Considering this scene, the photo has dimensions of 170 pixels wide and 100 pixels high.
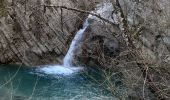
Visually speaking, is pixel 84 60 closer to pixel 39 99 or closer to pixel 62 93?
pixel 62 93

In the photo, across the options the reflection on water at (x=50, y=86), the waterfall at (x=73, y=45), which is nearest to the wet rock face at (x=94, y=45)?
the waterfall at (x=73, y=45)

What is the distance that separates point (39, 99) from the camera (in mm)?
10844

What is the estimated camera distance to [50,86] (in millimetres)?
12602

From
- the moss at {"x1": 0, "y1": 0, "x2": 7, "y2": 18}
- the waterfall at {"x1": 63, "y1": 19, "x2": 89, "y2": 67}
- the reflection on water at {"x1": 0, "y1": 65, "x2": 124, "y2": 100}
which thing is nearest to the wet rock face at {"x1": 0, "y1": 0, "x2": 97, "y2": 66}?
the moss at {"x1": 0, "y1": 0, "x2": 7, "y2": 18}

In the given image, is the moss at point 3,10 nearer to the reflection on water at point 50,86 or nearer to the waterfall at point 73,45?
the reflection on water at point 50,86

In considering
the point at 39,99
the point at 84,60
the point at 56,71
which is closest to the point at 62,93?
the point at 39,99

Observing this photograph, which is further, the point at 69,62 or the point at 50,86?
the point at 69,62

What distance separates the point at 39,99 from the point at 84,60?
522 cm

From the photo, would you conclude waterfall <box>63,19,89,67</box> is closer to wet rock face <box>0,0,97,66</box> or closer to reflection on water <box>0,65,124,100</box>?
wet rock face <box>0,0,97,66</box>

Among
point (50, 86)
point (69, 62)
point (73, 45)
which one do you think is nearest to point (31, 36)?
point (73, 45)

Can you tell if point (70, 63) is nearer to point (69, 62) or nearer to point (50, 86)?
point (69, 62)

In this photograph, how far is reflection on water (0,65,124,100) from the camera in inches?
428

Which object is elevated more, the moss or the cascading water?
the moss

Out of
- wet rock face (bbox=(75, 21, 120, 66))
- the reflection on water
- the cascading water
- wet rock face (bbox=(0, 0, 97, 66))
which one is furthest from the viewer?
wet rock face (bbox=(0, 0, 97, 66))
